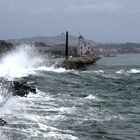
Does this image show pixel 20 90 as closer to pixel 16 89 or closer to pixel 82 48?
pixel 16 89

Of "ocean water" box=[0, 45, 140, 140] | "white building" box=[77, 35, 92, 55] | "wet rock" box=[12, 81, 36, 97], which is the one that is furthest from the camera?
"white building" box=[77, 35, 92, 55]

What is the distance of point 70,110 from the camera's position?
2227 centimetres

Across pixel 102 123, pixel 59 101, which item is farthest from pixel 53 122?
pixel 59 101

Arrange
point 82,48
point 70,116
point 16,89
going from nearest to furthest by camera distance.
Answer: point 70,116 < point 16,89 < point 82,48

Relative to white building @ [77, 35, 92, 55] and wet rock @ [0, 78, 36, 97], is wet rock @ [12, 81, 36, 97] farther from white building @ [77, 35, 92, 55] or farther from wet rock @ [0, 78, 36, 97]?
white building @ [77, 35, 92, 55]

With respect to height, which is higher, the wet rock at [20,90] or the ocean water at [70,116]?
the wet rock at [20,90]

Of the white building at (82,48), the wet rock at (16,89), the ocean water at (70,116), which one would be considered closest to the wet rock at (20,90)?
the wet rock at (16,89)

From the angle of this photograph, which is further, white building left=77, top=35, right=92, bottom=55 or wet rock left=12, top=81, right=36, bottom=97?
white building left=77, top=35, right=92, bottom=55

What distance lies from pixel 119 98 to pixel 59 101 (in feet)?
16.5

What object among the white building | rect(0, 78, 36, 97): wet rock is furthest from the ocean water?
the white building

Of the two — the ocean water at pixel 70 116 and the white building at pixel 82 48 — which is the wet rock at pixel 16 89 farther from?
the white building at pixel 82 48

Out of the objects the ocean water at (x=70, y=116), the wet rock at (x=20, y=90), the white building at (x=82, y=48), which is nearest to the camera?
the ocean water at (x=70, y=116)

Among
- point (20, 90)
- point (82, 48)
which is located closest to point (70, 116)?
point (20, 90)

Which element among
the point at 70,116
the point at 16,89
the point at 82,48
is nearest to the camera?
the point at 70,116
